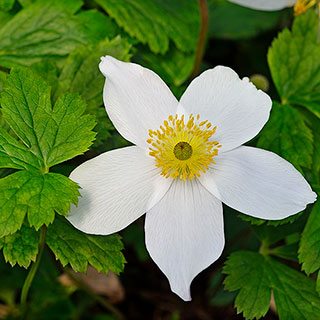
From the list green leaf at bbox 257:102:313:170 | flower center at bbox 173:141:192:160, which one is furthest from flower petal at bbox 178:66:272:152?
green leaf at bbox 257:102:313:170

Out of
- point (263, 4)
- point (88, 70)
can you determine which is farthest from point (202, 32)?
point (88, 70)

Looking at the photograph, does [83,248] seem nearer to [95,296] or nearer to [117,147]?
[117,147]

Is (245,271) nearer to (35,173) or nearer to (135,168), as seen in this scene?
(135,168)

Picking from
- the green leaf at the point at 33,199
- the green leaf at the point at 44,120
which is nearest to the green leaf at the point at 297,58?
the green leaf at the point at 44,120

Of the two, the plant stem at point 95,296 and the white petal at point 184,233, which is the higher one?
the white petal at point 184,233

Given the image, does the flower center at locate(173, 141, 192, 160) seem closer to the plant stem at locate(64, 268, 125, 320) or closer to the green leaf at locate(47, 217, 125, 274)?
the green leaf at locate(47, 217, 125, 274)

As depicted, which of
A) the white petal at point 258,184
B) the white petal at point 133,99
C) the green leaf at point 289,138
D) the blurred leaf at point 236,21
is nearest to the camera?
the white petal at point 258,184

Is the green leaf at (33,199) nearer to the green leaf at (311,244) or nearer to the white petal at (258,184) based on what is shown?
the white petal at (258,184)
